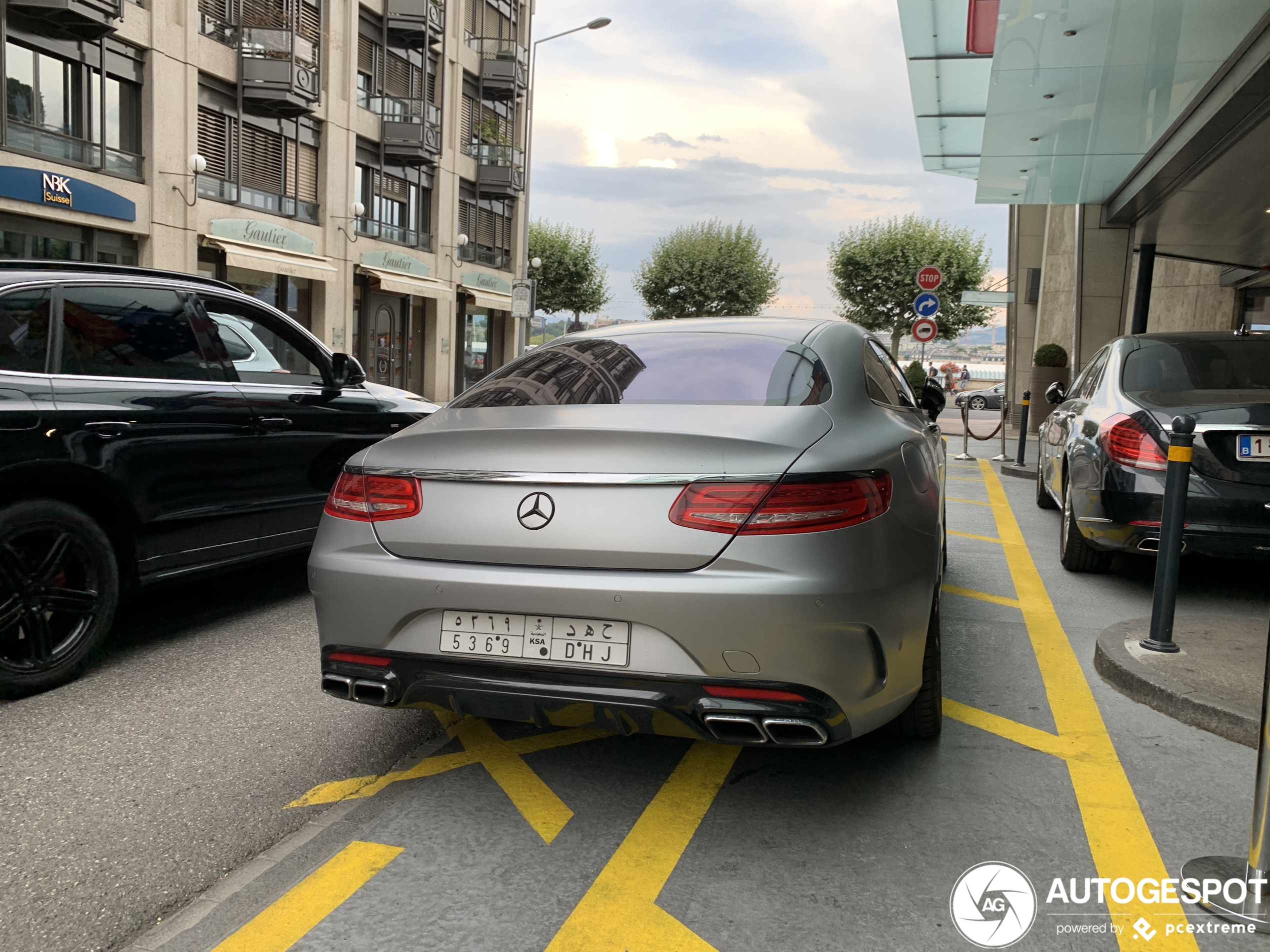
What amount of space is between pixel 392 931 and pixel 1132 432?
15.7ft

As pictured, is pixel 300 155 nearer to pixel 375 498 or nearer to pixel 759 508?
pixel 375 498

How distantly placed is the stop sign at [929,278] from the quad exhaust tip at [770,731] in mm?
15599

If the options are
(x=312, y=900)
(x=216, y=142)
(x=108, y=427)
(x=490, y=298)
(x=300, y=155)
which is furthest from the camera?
(x=490, y=298)

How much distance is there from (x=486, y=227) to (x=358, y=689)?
35.8m

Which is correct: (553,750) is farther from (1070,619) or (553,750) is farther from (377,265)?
(377,265)

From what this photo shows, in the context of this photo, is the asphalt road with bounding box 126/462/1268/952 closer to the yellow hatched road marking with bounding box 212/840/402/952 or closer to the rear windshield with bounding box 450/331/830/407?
the yellow hatched road marking with bounding box 212/840/402/952

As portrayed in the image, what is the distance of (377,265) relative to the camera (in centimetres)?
2906

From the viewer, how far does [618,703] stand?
8.65 feet

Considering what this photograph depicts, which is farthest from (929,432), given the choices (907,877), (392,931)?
(392,931)

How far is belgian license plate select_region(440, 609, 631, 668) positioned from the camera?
2658mm

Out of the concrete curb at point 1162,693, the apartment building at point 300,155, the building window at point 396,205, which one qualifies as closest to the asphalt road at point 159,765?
the concrete curb at point 1162,693

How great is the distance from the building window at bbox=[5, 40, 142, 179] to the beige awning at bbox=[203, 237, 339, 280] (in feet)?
7.83

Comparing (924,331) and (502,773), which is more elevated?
(924,331)

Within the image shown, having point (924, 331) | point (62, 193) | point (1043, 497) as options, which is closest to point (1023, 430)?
point (1043, 497)
